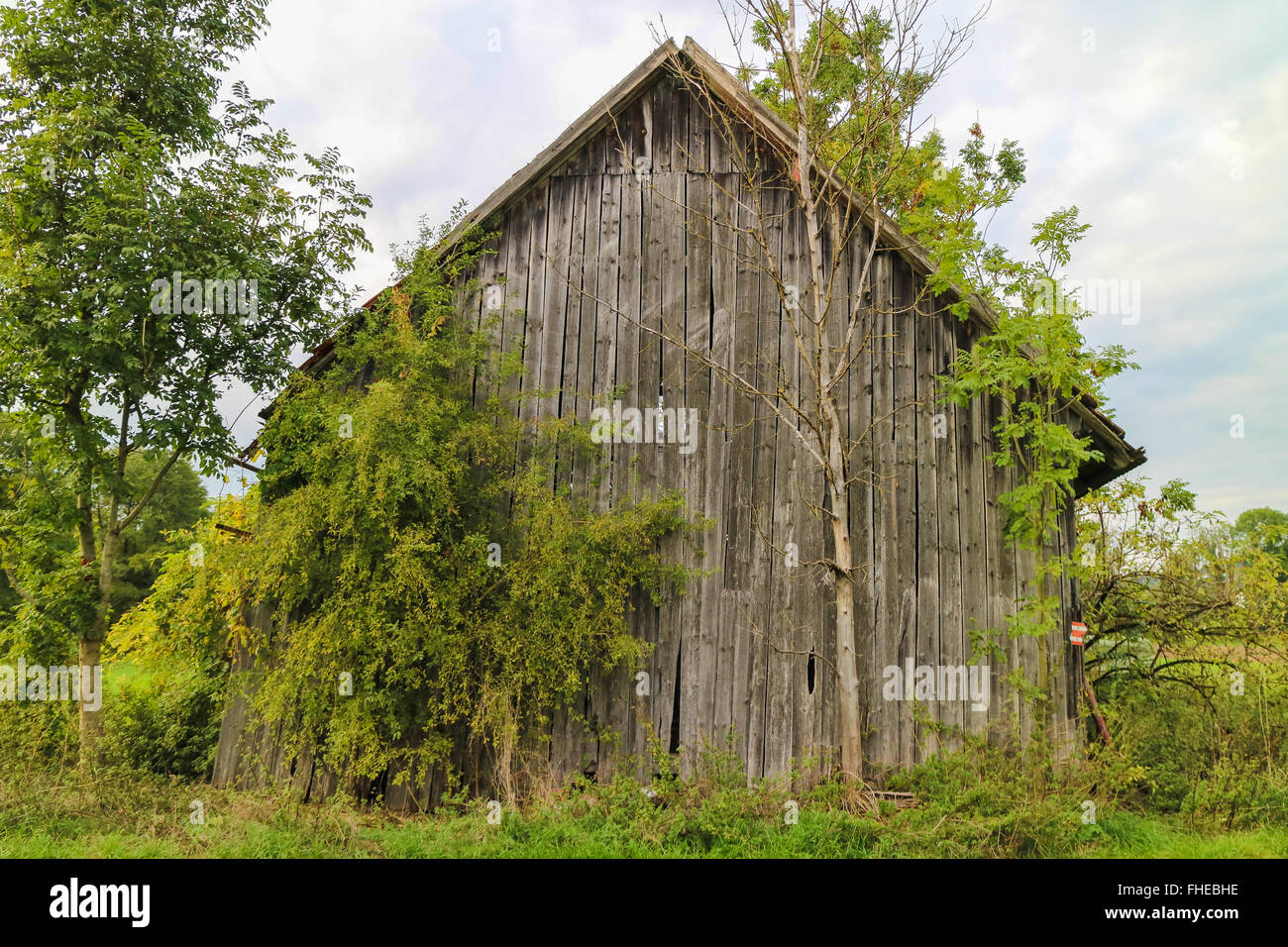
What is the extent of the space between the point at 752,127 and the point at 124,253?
6.66m

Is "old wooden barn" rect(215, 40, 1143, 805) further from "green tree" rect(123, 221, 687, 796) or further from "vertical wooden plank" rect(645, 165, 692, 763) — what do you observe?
"green tree" rect(123, 221, 687, 796)

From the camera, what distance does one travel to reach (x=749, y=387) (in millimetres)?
7051

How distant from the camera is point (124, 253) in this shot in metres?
6.33

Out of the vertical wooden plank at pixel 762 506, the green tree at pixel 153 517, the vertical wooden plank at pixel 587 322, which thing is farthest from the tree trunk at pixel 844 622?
the green tree at pixel 153 517

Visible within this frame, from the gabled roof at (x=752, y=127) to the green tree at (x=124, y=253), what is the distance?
1.17m

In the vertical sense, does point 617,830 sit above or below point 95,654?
below

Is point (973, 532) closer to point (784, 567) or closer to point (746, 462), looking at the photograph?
point (784, 567)

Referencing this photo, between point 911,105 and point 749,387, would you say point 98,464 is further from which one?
point 911,105

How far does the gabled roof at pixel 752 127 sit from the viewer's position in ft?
24.0

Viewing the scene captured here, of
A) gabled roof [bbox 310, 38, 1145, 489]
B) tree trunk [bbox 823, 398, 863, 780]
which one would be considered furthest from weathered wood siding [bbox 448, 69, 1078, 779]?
tree trunk [bbox 823, 398, 863, 780]

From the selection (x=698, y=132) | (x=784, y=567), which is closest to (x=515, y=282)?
(x=698, y=132)

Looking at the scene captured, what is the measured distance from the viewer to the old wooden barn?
7.02 m

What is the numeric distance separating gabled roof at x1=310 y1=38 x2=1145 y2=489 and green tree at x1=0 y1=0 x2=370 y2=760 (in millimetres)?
1174
